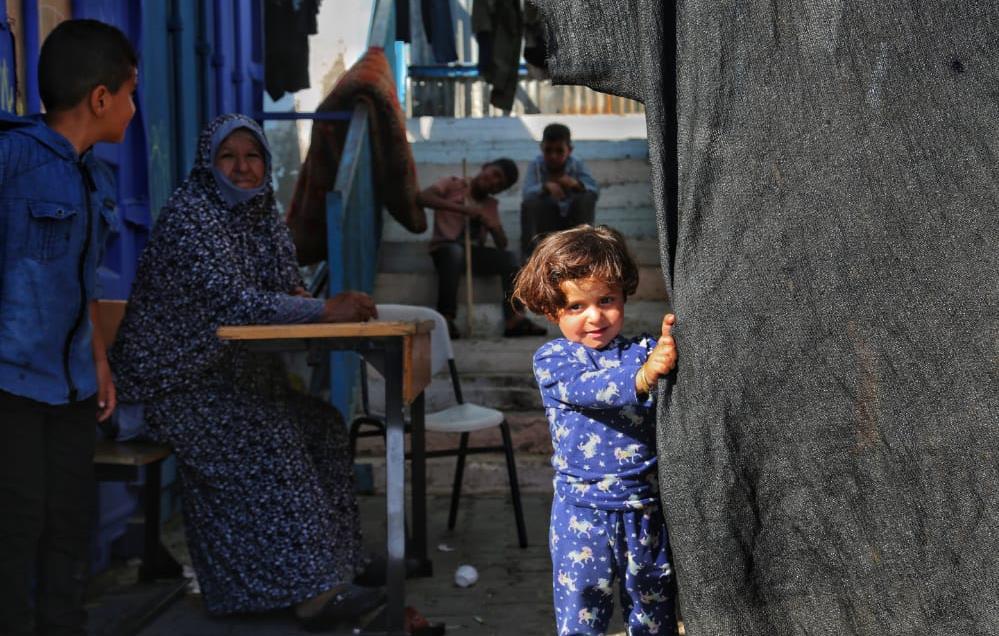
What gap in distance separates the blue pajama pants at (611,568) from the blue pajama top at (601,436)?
42 millimetres

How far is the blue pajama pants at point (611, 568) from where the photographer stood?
271 centimetres

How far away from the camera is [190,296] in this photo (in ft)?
13.4

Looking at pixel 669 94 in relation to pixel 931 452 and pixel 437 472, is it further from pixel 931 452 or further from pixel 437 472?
pixel 437 472

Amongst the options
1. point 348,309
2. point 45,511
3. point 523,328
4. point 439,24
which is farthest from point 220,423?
point 439,24

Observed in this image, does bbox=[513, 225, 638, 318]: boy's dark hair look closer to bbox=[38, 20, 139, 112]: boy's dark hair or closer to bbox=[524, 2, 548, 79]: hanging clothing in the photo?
bbox=[38, 20, 139, 112]: boy's dark hair

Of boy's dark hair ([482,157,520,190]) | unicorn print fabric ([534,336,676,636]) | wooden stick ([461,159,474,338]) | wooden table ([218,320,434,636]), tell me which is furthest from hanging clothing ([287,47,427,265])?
unicorn print fabric ([534,336,676,636])

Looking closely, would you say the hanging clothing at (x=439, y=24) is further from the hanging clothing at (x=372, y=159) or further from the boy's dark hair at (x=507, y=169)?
the boy's dark hair at (x=507, y=169)

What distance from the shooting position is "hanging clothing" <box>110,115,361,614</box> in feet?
13.2

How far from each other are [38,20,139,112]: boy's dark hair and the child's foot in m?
4.52

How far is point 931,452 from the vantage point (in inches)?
80.8

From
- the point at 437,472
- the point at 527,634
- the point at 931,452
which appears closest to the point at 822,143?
the point at 931,452

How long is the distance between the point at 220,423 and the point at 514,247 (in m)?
4.81

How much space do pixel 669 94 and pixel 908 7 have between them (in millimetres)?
456

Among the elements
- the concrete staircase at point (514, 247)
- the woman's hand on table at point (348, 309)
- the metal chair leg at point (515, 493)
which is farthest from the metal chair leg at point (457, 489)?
the woman's hand on table at point (348, 309)
